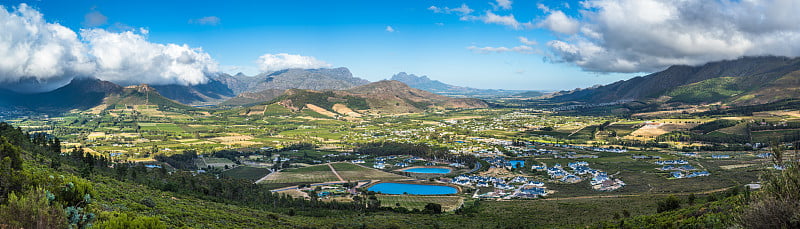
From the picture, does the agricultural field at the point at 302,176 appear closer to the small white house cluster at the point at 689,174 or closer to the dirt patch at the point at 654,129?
the small white house cluster at the point at 689,174

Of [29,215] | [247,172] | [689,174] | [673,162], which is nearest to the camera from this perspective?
[29,215]

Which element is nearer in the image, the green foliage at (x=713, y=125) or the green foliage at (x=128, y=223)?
the green foliage at (x=128, y=223)

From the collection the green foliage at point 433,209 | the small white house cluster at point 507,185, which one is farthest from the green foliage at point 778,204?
the small white house cluster at point 507,185

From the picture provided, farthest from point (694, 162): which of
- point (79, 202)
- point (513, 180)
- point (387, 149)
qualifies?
point (79, 202)

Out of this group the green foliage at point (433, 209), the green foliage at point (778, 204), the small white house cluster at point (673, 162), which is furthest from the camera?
the small white house cluster at point (673, 162)

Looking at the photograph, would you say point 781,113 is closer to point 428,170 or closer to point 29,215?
point 428,170

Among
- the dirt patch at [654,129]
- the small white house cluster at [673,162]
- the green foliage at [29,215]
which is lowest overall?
the small white house cluster at [673,162]

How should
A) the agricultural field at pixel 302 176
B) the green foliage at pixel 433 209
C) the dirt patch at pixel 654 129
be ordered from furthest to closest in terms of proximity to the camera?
the dirt patch at pixel 654 129
the agricultural field at pixel 302 176
the green foliage at pixel 433 209

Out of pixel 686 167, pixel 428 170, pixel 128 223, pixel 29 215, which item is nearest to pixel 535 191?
pixel 428 170

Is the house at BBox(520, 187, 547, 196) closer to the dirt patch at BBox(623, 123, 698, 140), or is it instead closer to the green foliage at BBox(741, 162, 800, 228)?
the green foliage at BBox(741, 162, 800, 228)
